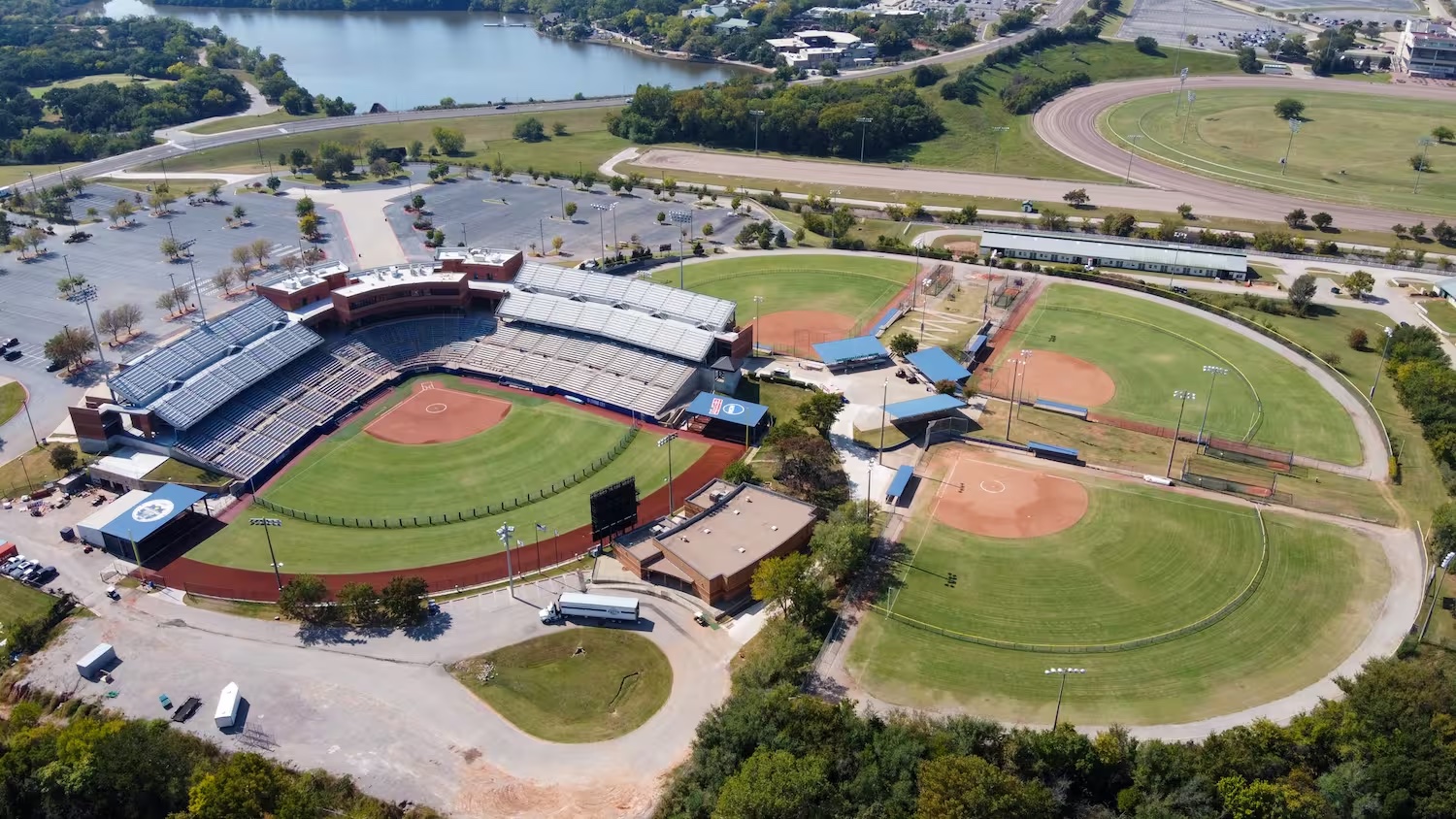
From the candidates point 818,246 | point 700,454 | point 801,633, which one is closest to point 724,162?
point 818,246

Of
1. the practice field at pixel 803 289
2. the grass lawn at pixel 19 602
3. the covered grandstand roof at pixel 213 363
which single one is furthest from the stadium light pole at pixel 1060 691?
the covered grandstand roof at pixel 213 363

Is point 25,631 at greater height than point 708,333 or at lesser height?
lesser

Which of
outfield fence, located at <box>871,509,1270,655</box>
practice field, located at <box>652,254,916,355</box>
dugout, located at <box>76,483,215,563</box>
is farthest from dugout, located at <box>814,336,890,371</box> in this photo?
dugout, located at <box>76,483,215,563</box>

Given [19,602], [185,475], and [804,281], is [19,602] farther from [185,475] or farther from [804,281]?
[804,281]

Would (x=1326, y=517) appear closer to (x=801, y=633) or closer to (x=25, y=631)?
(x=801, y=633)

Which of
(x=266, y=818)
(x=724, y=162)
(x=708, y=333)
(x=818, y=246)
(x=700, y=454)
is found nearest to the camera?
(x=266, y=818)

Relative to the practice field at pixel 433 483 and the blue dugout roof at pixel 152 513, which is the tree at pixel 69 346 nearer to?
the blue dugout roof at pixel 152 513

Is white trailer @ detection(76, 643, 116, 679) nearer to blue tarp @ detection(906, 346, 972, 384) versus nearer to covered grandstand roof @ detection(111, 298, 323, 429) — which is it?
covered grandstand roof @ detection(111, 298, 323, 429)
